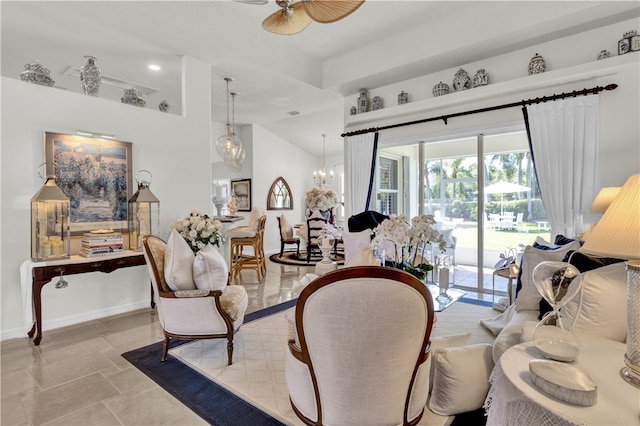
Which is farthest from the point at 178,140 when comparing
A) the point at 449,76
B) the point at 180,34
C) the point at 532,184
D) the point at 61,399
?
the point at 532,184

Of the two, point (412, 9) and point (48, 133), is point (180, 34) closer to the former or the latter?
point (48, 133)

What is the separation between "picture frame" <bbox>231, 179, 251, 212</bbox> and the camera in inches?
334

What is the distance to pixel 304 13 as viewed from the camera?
2725 mm

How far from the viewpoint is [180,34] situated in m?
4.12

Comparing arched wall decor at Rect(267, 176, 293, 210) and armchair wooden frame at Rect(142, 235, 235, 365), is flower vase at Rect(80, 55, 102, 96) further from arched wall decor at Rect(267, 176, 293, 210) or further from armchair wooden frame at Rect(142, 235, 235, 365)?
arched wall decor at Rect(267, 176, 293, 210)

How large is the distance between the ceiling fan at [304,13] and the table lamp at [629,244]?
74.7 inches

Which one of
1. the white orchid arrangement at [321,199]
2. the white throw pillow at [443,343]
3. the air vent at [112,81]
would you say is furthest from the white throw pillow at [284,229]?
the white throw pillow at [443,343]

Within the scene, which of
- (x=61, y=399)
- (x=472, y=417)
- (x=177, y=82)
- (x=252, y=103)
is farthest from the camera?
(x=252, y=103)

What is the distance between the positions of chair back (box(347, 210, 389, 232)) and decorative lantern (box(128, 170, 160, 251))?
2900 mm

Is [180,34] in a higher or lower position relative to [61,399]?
higher

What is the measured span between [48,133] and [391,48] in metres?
4.52

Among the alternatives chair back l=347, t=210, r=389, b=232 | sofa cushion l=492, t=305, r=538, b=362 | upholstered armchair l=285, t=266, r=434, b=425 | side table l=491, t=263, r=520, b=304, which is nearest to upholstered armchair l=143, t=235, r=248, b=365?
upholstered armchair l=285, t=266, r=434, b=425

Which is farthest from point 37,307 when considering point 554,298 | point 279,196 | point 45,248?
point 279,196

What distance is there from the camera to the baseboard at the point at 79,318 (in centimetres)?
319
